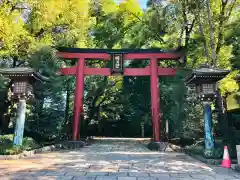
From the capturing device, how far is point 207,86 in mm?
8172

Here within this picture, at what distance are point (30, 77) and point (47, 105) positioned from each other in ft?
16.3

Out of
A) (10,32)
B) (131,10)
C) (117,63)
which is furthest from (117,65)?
(131,10)

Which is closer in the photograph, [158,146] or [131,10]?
[158,146]

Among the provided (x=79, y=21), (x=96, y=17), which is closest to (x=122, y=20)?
(x=96, y=17)

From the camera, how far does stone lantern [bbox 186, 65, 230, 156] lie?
25.8 feet

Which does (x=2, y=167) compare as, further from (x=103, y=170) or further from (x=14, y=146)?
(x=103, y=170)

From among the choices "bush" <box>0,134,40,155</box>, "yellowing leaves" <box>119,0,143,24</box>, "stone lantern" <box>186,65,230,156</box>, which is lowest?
"bush" <box>0,134,40,155</box>

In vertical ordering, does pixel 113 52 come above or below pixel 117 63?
above

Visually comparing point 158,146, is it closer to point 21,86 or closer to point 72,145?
point 72,145

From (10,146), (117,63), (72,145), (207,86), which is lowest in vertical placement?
(72,145)

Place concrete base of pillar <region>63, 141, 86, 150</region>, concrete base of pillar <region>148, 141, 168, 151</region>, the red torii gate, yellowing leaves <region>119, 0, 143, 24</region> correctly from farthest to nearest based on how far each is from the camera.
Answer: yellowing leaves <region>119, 0, 143, 24</region> < the red torii gate < concrete base of pillar <region>63, 141, 86, 150</region> < concrete base of pillar <region>148, 141, 168, 151</region>

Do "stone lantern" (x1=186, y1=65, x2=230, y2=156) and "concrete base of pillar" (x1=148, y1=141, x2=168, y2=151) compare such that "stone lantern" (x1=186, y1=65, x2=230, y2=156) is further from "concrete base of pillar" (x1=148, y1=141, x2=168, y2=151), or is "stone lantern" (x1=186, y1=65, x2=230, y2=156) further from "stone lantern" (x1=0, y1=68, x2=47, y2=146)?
"stone lantern" (x1=0, y1=68, x2=47, y2=146)

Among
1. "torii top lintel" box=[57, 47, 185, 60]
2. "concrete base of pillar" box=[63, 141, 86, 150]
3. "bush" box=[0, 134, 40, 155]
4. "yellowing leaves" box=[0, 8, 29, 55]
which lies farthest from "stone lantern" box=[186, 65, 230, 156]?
"yellowing leaves" box=[0, 8, 29, 55]

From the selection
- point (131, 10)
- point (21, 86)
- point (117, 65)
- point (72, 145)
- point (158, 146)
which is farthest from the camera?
point (131, 10)
